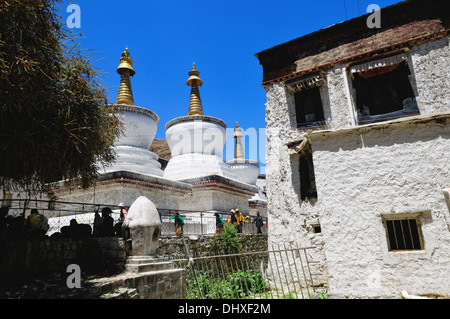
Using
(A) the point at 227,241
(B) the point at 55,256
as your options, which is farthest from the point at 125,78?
(B) the point at 55,256

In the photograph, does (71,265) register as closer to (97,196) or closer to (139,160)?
(97,196)

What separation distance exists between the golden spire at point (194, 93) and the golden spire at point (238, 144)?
8.80m

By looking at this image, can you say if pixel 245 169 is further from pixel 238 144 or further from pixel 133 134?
pixel 133 134

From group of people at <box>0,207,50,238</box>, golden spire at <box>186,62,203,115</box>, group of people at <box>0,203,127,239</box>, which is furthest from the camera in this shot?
golden spire at <box>186,62,203,115</box>

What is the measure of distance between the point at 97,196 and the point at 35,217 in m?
5.45

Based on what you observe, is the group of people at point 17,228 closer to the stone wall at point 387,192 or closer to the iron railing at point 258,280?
the iron railing at point 258,280

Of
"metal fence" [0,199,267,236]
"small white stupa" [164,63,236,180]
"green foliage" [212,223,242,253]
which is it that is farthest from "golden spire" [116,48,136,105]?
"green foliage" [212,223,242,253]

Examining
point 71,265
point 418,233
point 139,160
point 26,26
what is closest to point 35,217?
point 71,265

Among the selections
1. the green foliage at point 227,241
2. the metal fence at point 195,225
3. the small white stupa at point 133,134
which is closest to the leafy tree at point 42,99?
the metal fence at point 195,225

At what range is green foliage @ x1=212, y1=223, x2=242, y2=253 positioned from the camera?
34.8 feet

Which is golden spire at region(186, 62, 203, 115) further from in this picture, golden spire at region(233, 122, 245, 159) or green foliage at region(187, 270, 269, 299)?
green foliage at region(187, 270, 269, 299)

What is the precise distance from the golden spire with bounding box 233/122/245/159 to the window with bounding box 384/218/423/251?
66.0ft

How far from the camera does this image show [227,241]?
10.7 metres

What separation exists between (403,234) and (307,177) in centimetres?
344
